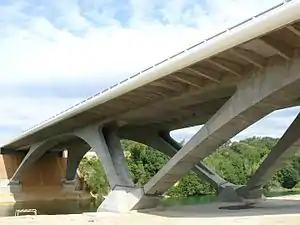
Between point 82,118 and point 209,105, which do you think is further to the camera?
point 82,118

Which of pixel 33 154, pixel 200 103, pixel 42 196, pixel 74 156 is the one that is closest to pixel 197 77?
pixel 200 103

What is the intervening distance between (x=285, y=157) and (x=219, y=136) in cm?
926

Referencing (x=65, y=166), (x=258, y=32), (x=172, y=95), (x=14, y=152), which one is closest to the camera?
(x=258, y=32)

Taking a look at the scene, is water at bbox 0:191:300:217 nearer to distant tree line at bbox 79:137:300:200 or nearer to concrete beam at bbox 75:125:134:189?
concrete beam at bbox 75:125:134:189

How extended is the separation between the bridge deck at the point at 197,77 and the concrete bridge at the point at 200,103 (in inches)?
1.4

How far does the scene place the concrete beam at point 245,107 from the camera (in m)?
19.2

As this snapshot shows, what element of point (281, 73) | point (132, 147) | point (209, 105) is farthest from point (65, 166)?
point (281, 73)

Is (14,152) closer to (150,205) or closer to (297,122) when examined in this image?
(150,205)

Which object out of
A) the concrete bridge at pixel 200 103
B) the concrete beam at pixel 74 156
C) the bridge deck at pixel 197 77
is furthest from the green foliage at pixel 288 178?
the bridge deck at pixel 197 77

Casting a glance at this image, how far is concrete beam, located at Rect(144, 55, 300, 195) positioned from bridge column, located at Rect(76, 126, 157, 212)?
10.1 ft

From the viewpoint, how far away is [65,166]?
61906 millimetres

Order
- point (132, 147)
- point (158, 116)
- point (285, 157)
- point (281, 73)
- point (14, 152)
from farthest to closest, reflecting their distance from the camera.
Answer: point (132, 147) < point (14, 152) < point (158, 116) < point (285, 157) < point (281, 73)

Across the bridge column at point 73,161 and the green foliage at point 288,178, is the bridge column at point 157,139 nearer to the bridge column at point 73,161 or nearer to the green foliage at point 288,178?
the bridge column at point 73,161

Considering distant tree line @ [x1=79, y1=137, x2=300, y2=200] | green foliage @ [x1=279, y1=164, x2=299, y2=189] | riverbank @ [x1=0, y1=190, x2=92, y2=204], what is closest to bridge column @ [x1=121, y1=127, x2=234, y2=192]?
distant tree line @ [x1=79, y1=137, x2=300, y2=200]
